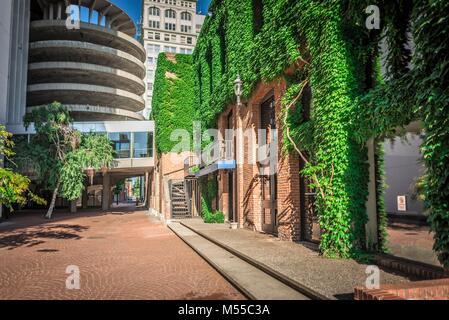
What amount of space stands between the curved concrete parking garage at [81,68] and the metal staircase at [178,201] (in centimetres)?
2688

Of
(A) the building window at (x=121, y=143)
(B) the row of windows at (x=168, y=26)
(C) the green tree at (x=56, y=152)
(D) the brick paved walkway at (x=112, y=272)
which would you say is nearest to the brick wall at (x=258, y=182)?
(D) the brick paved walkway at (x=112, y=272)

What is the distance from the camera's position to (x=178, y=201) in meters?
21.6

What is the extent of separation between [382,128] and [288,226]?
469cm

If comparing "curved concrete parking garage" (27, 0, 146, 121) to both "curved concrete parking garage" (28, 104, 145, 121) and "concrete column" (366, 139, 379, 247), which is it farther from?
"concrete column" (366, 139, 379, 247)

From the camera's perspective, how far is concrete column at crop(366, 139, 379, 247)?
7.17m

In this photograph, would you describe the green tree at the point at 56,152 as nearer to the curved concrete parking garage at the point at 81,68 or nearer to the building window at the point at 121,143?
the building window at the point at 121,143

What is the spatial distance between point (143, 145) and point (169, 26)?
76279 millimetres

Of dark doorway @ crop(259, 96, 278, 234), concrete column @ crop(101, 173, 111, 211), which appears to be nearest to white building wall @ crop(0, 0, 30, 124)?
concrete column @ crop(101, 173, 111, 211)

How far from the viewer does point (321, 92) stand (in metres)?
7.72

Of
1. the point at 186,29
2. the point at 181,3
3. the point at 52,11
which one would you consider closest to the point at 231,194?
the point at 52,11

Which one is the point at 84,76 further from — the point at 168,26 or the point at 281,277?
the point at 168,26

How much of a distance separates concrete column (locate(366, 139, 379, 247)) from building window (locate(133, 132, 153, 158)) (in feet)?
91.8

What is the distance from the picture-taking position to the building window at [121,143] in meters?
32.2
